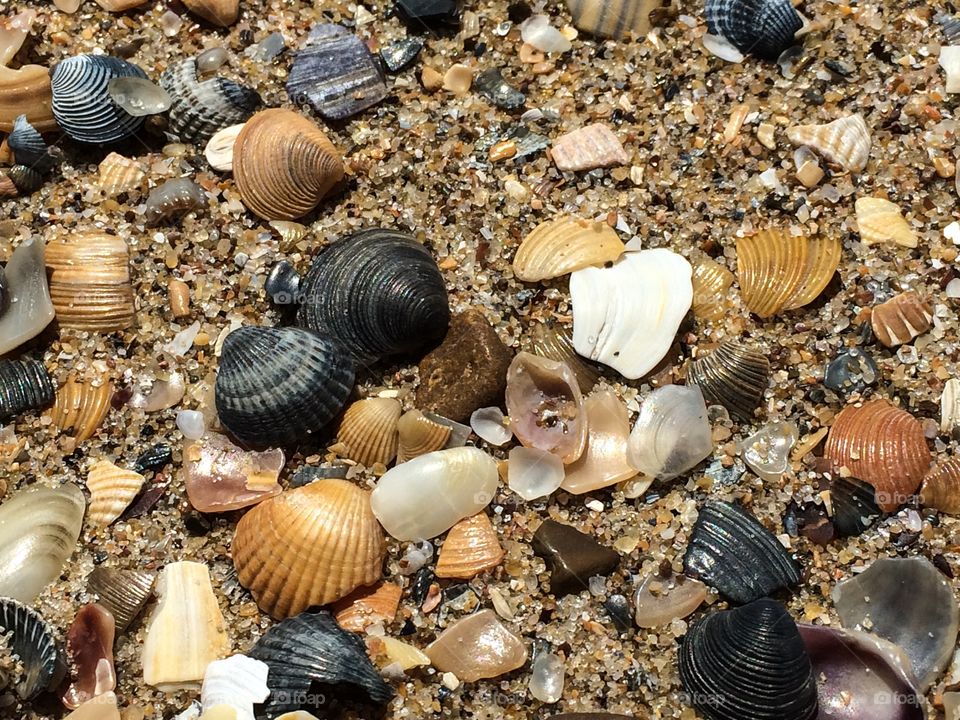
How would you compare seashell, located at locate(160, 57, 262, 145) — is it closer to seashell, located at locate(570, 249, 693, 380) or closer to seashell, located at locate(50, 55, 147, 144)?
seashell, located at locate(50, 55, 147, 144)

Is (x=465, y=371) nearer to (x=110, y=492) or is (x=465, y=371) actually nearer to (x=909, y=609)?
(x=110, y=492)

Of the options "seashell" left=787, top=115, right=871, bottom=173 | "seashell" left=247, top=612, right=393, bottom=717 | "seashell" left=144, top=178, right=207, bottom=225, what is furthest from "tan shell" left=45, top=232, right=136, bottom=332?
"seashell" left=787, top=115, right=871, bottom=173

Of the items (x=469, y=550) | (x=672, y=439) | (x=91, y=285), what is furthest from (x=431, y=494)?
(x=91, y=285)

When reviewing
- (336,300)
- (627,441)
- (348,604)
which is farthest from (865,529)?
(336,300)

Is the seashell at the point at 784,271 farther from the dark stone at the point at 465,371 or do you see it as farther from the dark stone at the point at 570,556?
the dark stone at the point at 570,556

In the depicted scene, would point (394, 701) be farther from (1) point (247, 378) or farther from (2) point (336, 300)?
(2) point (336, 300)

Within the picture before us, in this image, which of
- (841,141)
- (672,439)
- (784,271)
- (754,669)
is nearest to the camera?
(754,669)
